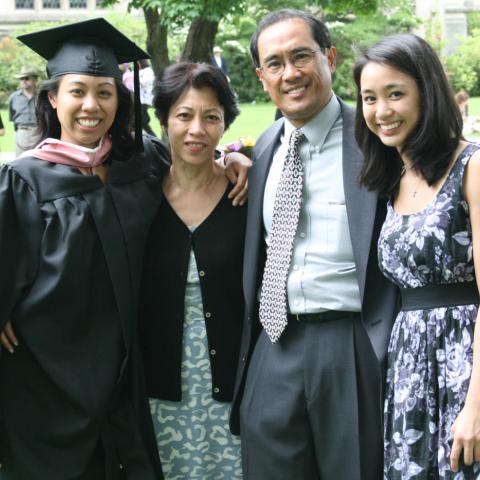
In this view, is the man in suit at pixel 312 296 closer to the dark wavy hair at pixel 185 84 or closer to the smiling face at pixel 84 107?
the dark wavy hair at pixel 185 84

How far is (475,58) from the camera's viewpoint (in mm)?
28484

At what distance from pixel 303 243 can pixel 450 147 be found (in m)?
0.77

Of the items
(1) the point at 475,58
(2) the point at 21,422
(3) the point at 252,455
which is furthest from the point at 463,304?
(1) the point at 475,58

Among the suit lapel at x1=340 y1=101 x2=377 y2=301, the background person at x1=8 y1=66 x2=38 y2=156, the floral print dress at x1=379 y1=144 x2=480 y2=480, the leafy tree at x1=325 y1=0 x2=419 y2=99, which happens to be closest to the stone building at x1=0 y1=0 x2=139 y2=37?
the leafy tree at x1=325 y1=0 x2=419 y2=99

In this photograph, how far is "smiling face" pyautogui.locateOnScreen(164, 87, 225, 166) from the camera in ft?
11.8

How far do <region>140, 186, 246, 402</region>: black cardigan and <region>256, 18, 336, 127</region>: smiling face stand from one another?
57 centimetres

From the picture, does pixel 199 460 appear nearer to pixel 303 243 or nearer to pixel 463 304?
pixel 303 243

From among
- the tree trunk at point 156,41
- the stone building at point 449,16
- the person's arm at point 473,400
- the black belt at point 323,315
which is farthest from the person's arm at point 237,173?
the stone building at point 449,16

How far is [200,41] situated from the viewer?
8930mm

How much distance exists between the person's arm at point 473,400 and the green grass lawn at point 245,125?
466 inches

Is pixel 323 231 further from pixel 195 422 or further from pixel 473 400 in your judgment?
pixel 195 422

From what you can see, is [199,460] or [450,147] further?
[199,460]

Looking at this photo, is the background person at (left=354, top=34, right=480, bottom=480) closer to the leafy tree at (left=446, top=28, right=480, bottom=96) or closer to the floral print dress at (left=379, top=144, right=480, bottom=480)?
the floral print dress at (left=379, top=144, right=480, bottom=480)

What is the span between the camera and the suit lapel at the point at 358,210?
10.5ft
